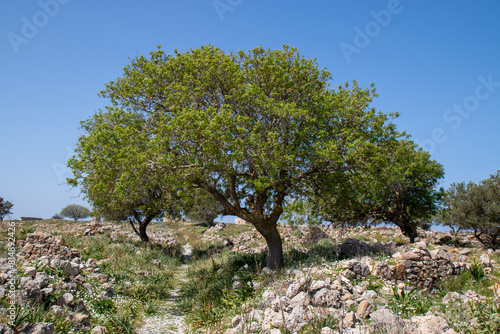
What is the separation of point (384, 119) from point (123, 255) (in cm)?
1466

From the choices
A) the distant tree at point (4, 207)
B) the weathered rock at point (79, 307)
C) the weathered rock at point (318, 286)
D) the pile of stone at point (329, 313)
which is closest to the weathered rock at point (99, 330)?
the weathered rock at point (79, 307)

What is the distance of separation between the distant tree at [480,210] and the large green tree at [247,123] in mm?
16381

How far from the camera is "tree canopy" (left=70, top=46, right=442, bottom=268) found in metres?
11.6

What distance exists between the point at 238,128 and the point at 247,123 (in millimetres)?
1205

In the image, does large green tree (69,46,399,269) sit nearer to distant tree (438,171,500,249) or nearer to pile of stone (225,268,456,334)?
pile of stone (225,268,456,334)

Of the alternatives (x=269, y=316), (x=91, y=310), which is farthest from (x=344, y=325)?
(x=91, y=310)

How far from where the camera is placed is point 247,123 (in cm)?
1280

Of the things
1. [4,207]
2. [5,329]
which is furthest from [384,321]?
[4,207]

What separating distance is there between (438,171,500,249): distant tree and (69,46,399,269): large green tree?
645 inches

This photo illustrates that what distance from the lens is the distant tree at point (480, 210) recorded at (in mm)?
24156

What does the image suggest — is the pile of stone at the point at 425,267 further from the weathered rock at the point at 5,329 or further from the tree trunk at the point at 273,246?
the weathered rock at the point at 5,329

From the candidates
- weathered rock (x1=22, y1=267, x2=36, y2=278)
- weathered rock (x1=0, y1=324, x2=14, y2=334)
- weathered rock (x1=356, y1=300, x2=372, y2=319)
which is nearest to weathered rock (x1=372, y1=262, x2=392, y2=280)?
weathered rock (x1=356, y1=300, x2=372, y2=319)

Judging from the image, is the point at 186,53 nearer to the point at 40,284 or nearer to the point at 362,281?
the point at 40,284

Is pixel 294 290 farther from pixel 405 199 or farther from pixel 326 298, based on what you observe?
pixel 405 199
